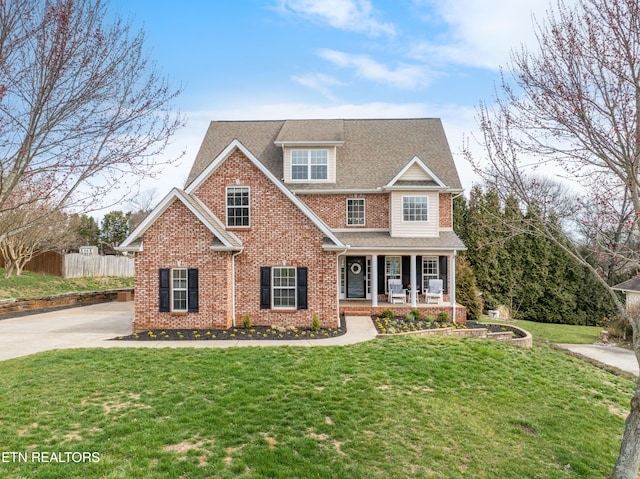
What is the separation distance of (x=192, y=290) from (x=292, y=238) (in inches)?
159

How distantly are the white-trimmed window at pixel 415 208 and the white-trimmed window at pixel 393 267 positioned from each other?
242 centimetres

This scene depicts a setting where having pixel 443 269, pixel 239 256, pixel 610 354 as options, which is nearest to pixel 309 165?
pixel 239 256

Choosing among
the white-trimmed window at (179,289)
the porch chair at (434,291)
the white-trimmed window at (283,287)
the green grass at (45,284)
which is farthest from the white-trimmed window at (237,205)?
the green grass at (45,284)

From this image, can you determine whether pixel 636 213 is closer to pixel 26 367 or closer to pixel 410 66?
pixel 410 66

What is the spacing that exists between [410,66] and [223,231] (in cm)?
851

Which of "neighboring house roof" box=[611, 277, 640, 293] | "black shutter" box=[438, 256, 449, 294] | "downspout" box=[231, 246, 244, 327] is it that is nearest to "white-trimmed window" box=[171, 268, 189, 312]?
"downspout" box=[231, 246, 244, 327]

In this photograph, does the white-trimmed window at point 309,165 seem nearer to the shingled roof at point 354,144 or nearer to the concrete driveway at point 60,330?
the shingled roof at point 354,144

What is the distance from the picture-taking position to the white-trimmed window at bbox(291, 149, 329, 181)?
19.1 metres

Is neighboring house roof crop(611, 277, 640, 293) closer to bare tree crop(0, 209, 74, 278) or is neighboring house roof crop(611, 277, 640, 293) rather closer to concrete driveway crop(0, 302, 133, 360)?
concrete driveway crop(0, 302, 133, 360)

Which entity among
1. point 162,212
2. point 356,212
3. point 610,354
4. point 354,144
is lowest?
point 610,354

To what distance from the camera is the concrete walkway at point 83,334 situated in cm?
1141

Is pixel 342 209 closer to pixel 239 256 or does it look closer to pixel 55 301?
pixel 239 256

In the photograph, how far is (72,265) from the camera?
3119 cm

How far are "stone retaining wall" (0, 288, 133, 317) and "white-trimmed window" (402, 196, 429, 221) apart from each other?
18918 mm
